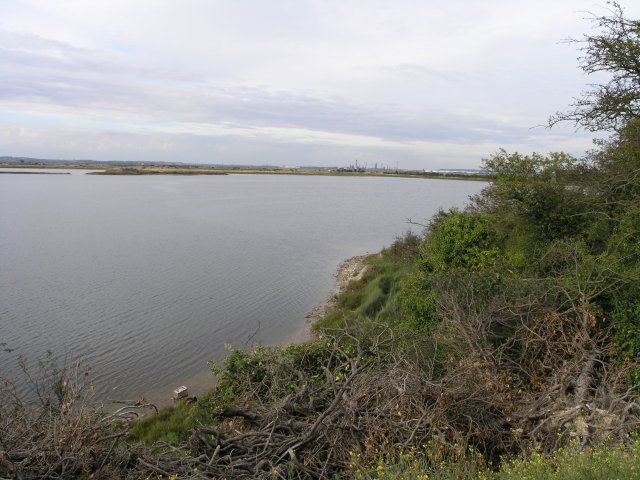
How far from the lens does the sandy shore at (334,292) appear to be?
1546 cm

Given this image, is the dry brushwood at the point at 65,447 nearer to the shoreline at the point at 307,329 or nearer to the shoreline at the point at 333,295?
the shoreline at the point at 307,329

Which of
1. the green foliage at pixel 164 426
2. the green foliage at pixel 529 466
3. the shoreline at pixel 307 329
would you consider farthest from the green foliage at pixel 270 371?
the green foliage at pixel 529 466

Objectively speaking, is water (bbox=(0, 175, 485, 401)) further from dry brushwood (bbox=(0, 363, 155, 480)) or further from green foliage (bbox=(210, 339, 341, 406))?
dry brushwood (bbox=(0, 363, 155, 480))

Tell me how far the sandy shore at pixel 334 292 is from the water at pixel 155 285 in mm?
353

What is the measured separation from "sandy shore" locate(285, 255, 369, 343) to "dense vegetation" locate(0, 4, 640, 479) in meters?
5.21

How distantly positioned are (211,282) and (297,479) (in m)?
16.5

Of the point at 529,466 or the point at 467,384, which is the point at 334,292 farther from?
the point at 529,466

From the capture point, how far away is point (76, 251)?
25.7 m

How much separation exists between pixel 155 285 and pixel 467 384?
1652cm

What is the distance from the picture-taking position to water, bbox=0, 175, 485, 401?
514 inches

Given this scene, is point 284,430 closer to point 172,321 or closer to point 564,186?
point 564,186

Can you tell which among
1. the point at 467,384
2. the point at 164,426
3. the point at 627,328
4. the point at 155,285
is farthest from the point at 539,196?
the point at 155,285

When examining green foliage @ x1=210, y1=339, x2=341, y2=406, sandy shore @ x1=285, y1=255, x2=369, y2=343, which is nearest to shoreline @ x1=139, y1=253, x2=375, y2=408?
sandy shore @ x1=285, y1=255, x2=369, y2=343

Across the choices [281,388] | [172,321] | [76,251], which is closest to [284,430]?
[281,388]
